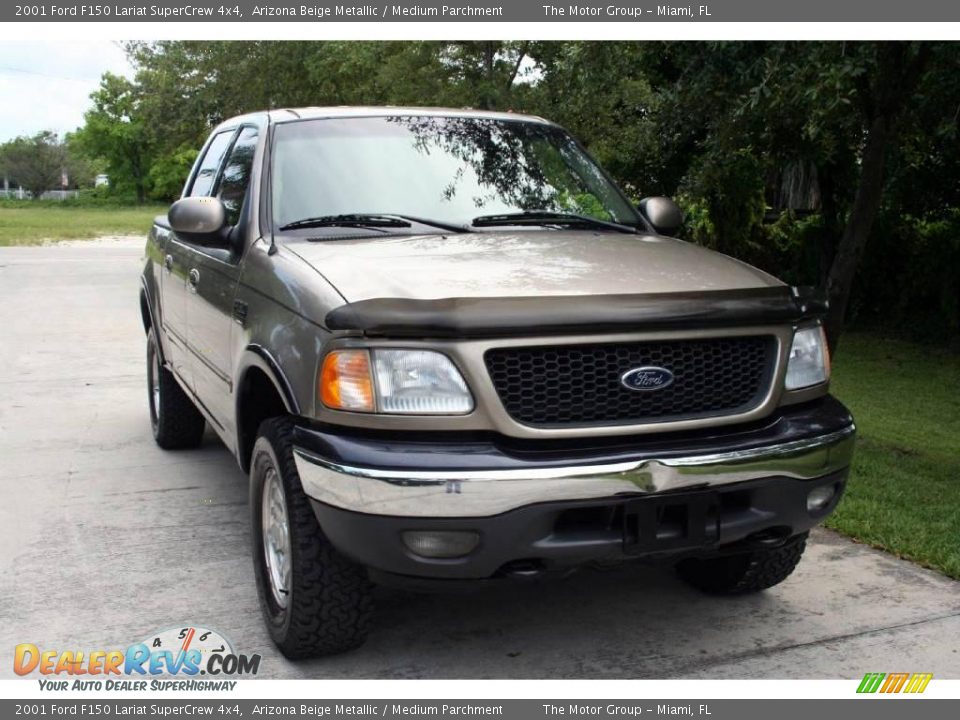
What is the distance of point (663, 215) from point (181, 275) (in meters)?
2.43

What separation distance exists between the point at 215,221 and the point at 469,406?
168cm

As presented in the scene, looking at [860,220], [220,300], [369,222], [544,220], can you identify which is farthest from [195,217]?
[860,220]

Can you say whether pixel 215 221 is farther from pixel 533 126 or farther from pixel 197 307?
pixel 533 126

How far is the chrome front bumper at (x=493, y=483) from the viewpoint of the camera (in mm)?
3145

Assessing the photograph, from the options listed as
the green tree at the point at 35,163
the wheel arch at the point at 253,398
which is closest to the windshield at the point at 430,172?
the wheel arch at the point at 253,398

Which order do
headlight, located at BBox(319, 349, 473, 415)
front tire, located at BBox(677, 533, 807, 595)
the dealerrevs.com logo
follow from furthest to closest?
front tire, located at BBox(677, 533, 807, 595) < the dealerrevs.com logo < headlight, located at BBox(319, 349, 473, 415)

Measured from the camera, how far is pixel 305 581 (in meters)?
3.56

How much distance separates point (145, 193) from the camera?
101m

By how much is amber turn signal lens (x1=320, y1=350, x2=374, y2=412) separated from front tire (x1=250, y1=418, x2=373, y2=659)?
355 mm

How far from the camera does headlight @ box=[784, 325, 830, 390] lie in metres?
3.75

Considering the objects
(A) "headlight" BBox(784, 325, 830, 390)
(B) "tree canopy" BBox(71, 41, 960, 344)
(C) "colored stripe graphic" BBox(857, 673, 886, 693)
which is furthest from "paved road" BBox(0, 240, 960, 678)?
(B) "tree canopy" BBox(71, 41, 960, 344)

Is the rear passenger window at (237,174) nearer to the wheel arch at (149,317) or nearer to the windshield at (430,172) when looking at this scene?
the windshield at (430,172)

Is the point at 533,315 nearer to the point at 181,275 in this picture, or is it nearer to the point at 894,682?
the point at 894,682

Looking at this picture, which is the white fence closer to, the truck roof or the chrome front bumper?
the truck roof
